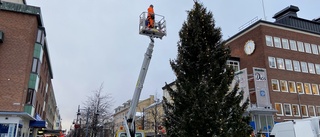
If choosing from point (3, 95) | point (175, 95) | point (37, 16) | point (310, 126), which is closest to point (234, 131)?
point (175, 95)

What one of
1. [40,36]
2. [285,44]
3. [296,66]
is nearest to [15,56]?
[40,36]

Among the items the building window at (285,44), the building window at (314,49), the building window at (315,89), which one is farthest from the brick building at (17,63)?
the building window at (314,49)

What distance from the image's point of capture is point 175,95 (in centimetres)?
1025

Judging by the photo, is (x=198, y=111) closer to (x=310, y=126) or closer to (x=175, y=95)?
(x=175, y=95)

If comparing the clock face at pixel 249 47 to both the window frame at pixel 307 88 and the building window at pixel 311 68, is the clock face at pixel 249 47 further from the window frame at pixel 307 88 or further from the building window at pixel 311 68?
the building window at pixel 311 68

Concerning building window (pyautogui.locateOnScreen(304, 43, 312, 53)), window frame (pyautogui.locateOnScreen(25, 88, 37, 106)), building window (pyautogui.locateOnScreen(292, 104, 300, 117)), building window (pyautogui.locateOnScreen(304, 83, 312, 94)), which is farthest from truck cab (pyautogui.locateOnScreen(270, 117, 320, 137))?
building window (pyautogui.locateOnScreen(304, 43, 312, 53))

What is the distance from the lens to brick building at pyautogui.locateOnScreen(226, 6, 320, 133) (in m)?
35.0

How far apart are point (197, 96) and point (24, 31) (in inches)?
980

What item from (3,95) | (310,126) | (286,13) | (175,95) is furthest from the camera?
(286,13)

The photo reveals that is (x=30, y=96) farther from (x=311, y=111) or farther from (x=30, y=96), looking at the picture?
(x=311, y=111)

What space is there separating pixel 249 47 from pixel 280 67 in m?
5.40

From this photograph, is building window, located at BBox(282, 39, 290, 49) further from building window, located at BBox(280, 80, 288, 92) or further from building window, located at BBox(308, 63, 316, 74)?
building window, located at BBox(280, 80, 288, 92)

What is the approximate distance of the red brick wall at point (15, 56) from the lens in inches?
1022

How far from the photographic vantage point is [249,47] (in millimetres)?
40156
